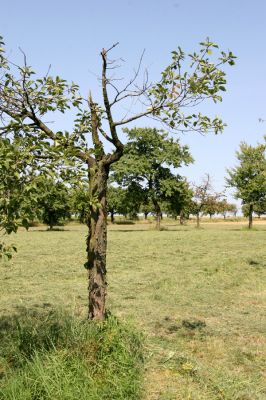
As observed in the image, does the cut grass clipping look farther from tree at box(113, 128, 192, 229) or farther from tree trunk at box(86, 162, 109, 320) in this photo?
tree at box(113, 128, 192, 229)

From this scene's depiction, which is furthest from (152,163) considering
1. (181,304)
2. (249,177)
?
(181,304)

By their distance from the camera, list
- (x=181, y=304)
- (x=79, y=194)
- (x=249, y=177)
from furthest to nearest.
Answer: (x=249, y=177) → (x=181, y=304) → (x=79, y=194)

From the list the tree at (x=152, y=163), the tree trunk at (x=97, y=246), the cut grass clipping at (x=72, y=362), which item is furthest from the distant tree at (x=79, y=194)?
the tree at (x=152, y=163)

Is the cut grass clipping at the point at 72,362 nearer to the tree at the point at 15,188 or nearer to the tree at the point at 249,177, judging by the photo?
the tree at the point at 15,188

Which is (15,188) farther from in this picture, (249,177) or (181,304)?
(249,177)

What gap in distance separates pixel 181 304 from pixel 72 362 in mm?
5949

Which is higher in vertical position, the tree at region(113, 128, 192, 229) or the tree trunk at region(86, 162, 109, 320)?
the tree at region(113, 128, 192, 229)

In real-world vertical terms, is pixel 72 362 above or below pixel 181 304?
above

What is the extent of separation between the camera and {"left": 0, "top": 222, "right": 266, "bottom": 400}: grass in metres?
6.83

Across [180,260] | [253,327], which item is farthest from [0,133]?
[180,260]

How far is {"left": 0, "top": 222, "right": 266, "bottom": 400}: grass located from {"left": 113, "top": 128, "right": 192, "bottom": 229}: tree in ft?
102

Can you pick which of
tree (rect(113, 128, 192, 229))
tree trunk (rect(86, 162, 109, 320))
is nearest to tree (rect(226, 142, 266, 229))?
tree (rect(113, 128, 192, 229))

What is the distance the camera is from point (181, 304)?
1197 centimetres

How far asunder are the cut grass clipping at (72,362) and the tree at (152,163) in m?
46.2
